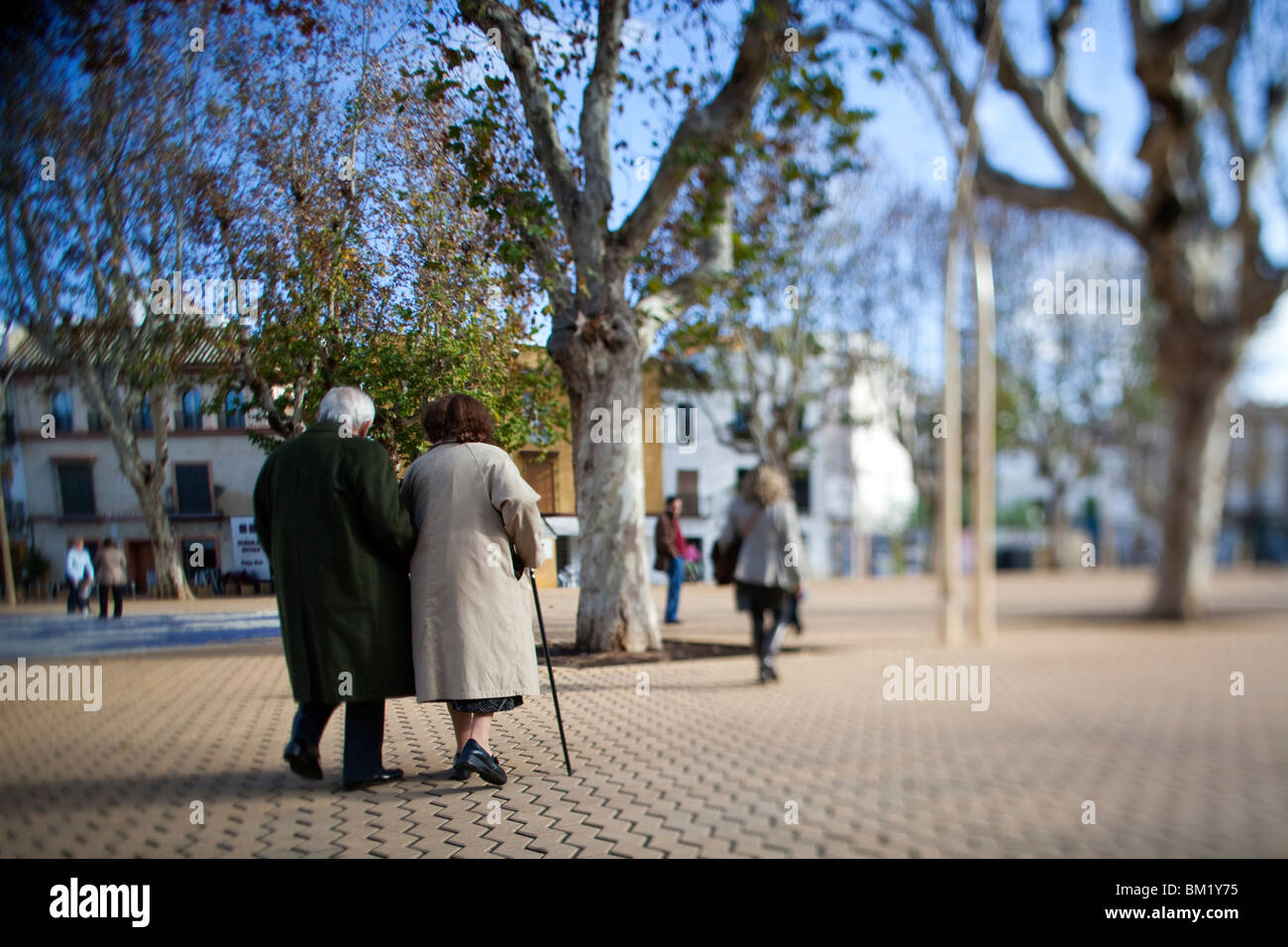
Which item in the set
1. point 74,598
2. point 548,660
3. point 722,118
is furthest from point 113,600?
point 722,118

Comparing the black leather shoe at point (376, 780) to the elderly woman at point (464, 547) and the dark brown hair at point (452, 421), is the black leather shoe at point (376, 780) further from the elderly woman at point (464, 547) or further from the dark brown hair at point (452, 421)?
A: the dark brown hair at point (452, 421)

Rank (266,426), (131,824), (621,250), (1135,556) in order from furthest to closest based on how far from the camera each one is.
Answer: (1135,556)
(621,250)
(131,824)
(266,426)

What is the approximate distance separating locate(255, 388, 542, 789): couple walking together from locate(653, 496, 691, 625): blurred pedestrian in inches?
23.3

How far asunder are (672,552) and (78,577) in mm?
1155

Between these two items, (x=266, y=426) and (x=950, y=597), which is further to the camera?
(x=950, y=597)

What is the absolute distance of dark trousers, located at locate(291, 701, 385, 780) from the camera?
1218 millimetres

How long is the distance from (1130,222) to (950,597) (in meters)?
0.97

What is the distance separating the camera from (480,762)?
4.19ft

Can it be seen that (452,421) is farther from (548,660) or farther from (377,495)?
(548,660)

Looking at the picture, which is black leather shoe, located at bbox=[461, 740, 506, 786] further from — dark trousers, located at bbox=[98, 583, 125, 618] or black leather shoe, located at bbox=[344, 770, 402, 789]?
dark trousers, located at bbox=[98, 583, 125, 618]
